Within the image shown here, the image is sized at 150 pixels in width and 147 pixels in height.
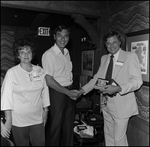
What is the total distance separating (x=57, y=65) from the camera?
2508mm

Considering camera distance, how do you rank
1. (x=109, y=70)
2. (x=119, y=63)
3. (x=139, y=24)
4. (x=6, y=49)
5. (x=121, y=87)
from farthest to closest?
(x=6, y=49), (x=139, y=24), (x=109, y=70), (x=119, y=63), (x=121, y=87)

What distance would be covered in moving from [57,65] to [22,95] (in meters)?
0.79

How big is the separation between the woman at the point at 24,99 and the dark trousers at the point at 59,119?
0.46 meters

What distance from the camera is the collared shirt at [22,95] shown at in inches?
71.5

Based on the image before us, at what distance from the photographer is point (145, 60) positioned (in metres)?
2.35

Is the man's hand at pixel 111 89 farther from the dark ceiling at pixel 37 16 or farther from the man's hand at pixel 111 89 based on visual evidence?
the dark ceiling at pixel 37 16

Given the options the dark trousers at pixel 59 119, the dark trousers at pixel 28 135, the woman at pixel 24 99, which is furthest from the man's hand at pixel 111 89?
the dark trousers at pixel 28 135

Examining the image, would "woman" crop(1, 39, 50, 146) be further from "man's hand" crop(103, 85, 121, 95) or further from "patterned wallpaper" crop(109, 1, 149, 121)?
"patterned wallpaper" crop(109, 1, 149, 121)

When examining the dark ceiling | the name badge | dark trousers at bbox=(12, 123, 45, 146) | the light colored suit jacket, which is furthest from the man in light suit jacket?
the dark ceiling

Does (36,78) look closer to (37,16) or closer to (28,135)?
(28,135)

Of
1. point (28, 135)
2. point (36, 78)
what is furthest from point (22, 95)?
point (28, 135)

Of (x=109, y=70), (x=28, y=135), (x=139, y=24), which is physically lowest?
(x=28, y=135)

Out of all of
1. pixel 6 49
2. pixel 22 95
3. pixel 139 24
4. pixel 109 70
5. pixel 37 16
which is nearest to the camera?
pixel 22 95

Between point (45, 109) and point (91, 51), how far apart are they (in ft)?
6.83
